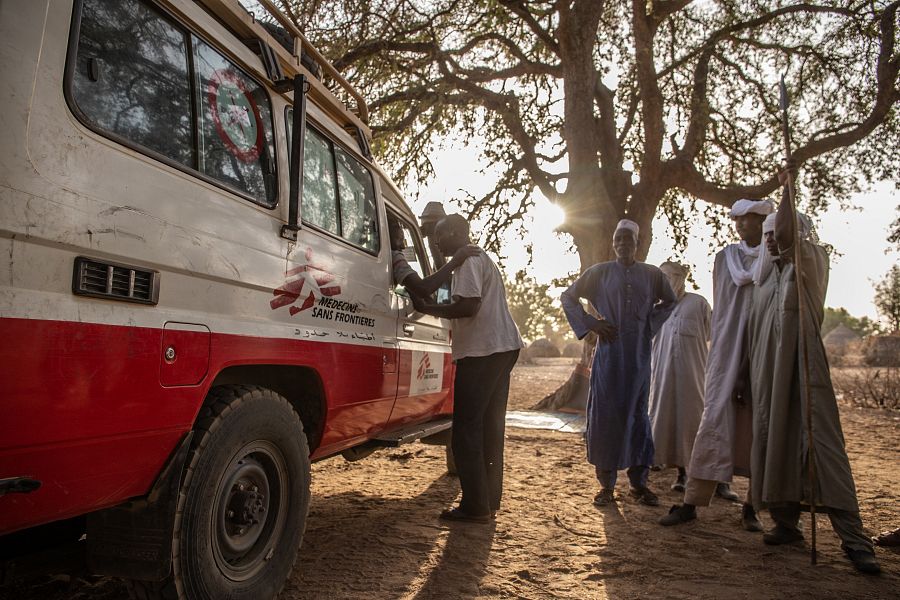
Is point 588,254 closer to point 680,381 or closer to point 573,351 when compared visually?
point 680,381

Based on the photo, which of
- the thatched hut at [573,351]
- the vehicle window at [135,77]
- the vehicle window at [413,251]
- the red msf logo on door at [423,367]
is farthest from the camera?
the thatched hut at [573,351]

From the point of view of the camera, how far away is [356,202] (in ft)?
11.1

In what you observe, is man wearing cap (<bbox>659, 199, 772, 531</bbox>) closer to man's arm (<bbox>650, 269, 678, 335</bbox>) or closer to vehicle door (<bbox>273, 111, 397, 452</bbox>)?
man's arm (<bbox>650, 269, 678, 335</bbox>)

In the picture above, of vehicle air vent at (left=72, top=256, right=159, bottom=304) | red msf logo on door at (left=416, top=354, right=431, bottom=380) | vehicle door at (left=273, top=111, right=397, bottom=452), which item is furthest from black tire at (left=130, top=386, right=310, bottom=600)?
red msf logo on door at (left=416, top=354, right=431, bottom=380)

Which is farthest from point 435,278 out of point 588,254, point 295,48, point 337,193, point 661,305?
point 588,254

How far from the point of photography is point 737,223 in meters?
4.10

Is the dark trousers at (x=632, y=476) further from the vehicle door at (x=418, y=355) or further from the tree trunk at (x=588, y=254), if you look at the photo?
the tree trunk at (x=588, y=254)

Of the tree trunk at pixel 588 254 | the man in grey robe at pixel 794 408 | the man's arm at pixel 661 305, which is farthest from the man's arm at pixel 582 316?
the tree trunk at pixel 588 254

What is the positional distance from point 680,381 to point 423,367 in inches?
97.6

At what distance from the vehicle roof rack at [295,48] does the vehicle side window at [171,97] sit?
7.8 inches

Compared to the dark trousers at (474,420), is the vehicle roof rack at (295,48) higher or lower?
higher

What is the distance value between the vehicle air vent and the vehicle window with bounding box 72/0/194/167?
0.41 metres

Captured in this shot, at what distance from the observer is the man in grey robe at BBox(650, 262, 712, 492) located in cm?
506

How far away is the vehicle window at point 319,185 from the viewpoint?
283 cm
